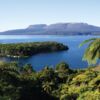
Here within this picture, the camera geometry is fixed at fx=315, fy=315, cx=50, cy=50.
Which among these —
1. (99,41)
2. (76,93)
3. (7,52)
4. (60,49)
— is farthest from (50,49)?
(99,41)

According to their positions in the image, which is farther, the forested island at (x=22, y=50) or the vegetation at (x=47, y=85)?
the forested island at (x=22, y=50)

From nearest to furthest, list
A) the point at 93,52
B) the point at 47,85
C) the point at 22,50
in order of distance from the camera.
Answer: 1. the point at 93,52
2. the point at 47,85
3. the point at 22,50

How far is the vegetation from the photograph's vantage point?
24203mm

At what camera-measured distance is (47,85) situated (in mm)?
34562

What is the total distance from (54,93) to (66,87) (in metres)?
1.58

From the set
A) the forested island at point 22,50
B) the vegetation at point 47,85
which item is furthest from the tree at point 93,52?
the forested island at point 22,50

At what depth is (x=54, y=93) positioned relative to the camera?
3288cm

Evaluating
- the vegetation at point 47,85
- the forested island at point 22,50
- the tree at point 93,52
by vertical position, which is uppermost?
the tree at point 93,52

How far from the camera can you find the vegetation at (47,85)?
953 inches

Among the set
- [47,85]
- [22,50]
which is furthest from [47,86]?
[22,50]

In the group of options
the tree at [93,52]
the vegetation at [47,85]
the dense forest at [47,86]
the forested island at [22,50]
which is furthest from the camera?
the forested island at [22,50]

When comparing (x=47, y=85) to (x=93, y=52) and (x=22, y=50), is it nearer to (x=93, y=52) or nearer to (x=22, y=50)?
(x=93, y=52)

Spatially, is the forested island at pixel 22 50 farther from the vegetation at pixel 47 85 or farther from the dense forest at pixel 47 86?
the dense forest at pixel 47 86

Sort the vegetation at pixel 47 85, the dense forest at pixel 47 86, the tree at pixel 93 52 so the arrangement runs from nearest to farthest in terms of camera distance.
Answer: the tree at pixel 93 52 < the dense forest at pixel 47 86 < the vegetation at pixel 47 85
